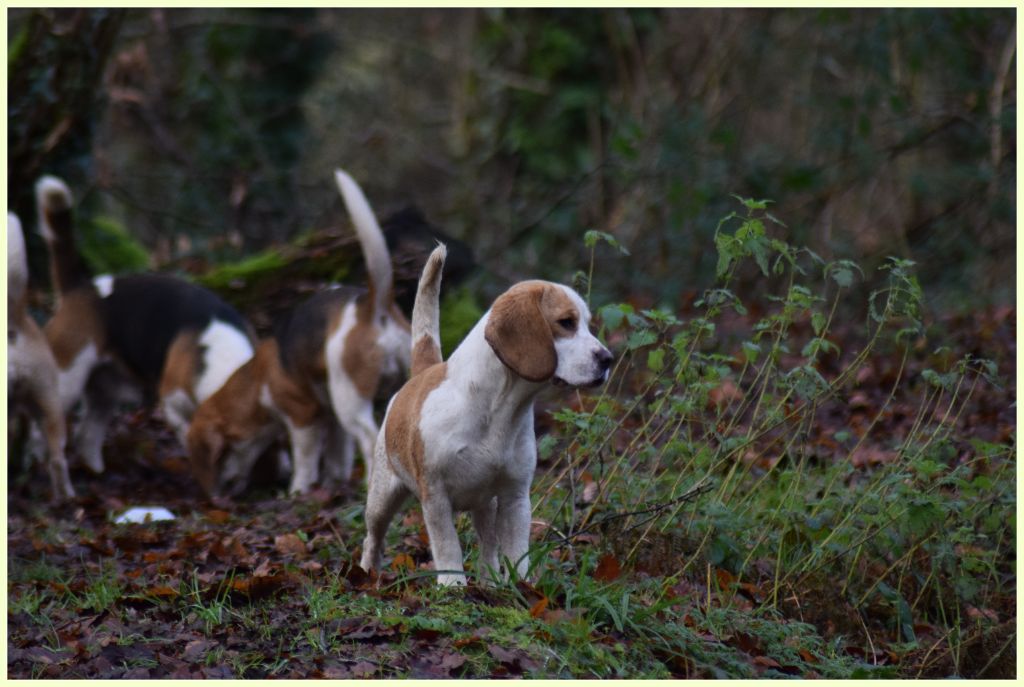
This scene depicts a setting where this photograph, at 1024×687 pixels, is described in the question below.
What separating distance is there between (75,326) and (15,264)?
5.58 ft

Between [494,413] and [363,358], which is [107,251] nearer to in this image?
[363,358]

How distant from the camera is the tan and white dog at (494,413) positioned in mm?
4566

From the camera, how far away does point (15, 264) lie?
7754 millimetres

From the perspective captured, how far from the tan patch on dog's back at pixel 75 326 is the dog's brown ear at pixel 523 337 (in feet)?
18.6

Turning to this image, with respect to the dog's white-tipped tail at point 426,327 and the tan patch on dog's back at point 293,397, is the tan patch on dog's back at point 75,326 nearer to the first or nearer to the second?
the tan patch on dog's back at point 293,397

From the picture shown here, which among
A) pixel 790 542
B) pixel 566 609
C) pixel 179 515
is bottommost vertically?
pixel 179 515

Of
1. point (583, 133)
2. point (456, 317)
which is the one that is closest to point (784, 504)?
point (456, 317)

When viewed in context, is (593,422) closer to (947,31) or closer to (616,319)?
(616,319)

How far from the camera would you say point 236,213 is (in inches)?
585

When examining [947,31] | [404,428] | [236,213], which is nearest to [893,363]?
[947,31]

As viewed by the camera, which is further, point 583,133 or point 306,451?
point 583,133

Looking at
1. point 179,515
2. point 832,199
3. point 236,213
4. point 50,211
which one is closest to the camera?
point 179,515

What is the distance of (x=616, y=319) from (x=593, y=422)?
1.77ft

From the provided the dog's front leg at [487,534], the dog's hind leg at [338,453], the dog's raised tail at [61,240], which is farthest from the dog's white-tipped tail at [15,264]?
the dog's front leg at [487,534]
